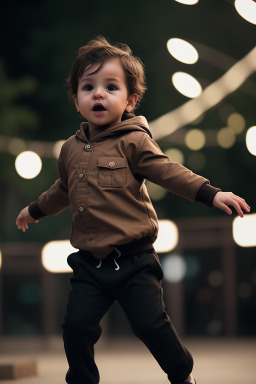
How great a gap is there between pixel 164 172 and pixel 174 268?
11.7m

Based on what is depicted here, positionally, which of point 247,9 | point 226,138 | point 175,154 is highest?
point 226,138

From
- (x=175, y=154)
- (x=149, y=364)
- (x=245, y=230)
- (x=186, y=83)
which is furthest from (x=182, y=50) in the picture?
(x=245, y=230)

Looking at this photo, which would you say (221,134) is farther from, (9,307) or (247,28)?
(9,307)

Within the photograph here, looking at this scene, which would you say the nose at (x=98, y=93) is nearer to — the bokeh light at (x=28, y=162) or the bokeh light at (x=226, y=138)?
the bokeh light at (x=28, y=162)

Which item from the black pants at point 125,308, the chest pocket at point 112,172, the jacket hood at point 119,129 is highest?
the jacket hood at point 119,129

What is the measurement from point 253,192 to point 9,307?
5357 mm

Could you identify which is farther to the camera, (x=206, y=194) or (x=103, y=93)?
(x=103, y=93)

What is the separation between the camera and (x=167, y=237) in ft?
50.4

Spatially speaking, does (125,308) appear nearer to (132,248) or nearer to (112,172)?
(132,248)

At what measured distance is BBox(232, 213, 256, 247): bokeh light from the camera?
14617mm

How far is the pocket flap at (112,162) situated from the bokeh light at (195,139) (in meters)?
10.3

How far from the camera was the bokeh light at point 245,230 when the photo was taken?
1462 centimetres

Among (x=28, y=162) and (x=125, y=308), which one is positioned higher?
(x=28, y=162)

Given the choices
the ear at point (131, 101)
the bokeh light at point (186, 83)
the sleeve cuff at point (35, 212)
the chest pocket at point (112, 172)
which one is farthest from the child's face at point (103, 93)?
the bokeh light at point (186, 83)
